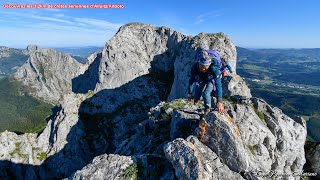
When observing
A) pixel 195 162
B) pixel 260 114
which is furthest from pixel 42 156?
pixel 195 162

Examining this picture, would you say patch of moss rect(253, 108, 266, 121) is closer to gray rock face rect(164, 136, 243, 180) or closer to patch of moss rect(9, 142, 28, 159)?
gray rock face rect(164, 136, 243, 180)

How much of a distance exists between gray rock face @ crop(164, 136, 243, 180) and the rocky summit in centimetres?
8

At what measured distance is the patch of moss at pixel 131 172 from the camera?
25297 millimetres

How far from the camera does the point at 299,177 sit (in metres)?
31.1

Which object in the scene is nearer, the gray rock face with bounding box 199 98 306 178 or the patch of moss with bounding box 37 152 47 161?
the gray rock face with bounding box 199 98 306 178

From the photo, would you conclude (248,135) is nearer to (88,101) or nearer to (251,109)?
(251,109)

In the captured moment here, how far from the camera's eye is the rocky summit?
25.3 metres

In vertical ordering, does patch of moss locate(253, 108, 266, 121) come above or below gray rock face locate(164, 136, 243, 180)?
above

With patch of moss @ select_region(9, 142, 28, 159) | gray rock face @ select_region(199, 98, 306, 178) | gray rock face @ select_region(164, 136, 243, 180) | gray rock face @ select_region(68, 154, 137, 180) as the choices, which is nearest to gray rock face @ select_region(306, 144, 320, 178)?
gray rock face @ select_region(199, 98, 306, 178)

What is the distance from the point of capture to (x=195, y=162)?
23.1 meters

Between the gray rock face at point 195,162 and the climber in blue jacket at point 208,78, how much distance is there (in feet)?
15.3

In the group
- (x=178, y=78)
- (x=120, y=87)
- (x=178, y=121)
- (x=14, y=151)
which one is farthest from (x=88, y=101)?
(x=178, y=121)

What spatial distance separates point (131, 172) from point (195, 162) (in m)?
6.00

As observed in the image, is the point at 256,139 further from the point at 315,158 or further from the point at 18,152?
the point at 18,152
